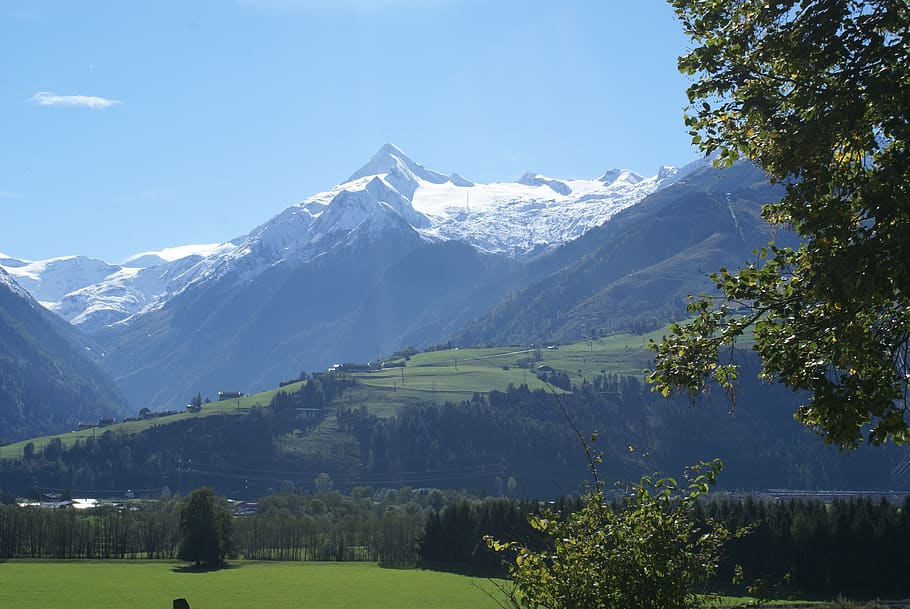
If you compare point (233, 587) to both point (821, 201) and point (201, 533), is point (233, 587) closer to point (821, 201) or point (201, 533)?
point (201, 533)

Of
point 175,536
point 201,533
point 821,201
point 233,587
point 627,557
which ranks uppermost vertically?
point 821,201

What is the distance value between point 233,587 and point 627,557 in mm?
88983

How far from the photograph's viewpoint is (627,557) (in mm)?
12266

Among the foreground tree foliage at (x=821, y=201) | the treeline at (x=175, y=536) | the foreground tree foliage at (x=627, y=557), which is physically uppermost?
the foreground tree foliage at (x=821, y=201)

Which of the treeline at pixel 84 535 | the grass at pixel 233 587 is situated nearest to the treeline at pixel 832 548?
the grass at pixel 233 587

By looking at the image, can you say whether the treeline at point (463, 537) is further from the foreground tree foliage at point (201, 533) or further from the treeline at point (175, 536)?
the foreground tree foliage at point (201, 533)

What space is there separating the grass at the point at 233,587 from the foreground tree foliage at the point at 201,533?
3701mm

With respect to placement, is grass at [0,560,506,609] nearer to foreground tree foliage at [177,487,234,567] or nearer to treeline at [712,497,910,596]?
foreground tree foliage at [177,487,234,567]

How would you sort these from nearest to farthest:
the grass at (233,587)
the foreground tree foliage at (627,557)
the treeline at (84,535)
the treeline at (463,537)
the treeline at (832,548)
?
the foreground tree foliage at (627,557), the grass at (233,587), the treeline at (832,548), the treeline at (463,537), the treeline at (84,535)

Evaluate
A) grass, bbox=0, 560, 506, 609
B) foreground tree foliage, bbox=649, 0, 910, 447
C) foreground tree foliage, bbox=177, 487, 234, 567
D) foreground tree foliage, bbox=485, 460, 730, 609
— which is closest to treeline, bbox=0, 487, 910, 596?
grass, bbox=0, 560, 506, 609

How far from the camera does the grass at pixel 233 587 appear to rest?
252 ft

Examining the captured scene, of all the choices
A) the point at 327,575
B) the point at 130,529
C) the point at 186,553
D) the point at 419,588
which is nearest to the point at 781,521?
the point at 419,588

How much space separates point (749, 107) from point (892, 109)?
1.76m

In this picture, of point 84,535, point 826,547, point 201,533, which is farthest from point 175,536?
point 826,547
